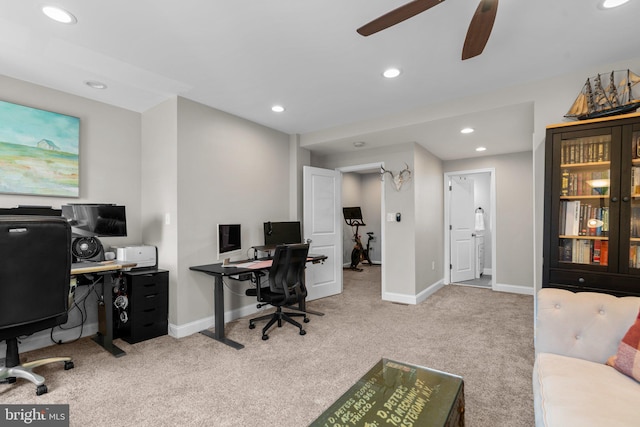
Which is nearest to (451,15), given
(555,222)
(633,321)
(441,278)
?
(555,222)

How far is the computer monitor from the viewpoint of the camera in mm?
3592

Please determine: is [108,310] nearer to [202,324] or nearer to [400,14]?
[202,324]

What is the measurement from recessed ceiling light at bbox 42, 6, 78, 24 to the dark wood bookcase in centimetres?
361

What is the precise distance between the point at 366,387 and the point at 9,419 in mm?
2110

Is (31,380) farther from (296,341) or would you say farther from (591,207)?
(591,207)

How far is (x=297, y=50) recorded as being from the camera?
2.42 meters

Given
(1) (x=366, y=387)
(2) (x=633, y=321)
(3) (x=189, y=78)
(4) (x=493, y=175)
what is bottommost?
(1) (x=366, y=387)

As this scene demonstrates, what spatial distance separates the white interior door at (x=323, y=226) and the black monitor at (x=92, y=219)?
240 centimetres

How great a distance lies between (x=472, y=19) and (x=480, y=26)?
0.08 meters

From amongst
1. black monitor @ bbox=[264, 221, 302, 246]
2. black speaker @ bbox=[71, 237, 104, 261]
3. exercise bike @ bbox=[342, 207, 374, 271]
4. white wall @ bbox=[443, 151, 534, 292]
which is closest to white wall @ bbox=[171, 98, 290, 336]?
black monitor @ bbox=[264, 221, 302, 246]

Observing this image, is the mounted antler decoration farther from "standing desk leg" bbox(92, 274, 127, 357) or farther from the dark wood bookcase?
"standing desk leg" bbox(92, 274, 127, 357)

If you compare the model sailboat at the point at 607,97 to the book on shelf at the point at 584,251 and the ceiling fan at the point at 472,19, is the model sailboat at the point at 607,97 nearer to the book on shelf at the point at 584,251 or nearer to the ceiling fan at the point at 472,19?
the book on shelf at the point at 584,251

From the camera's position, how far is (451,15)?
6.54 ft

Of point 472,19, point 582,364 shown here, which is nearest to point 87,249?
point 472,19
